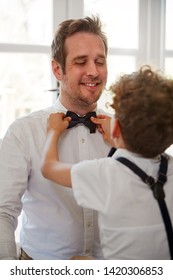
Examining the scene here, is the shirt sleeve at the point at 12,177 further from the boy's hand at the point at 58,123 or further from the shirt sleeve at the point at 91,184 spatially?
the shirt sleeve at the point at 91,184

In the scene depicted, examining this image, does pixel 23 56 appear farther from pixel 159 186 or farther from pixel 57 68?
pixel 159 186

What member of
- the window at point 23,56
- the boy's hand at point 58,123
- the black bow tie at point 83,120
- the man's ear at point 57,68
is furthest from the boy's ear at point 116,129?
the window at point 23,56

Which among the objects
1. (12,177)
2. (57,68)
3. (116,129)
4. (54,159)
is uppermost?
(57,68)

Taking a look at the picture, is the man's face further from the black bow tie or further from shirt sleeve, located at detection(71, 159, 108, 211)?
shirt sleeve, located at detection(71, 159, 108, 211)

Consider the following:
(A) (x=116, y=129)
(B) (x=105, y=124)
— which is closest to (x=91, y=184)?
(A) (x=116, y=129)

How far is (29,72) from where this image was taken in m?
2.84

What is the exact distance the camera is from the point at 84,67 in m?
1.60

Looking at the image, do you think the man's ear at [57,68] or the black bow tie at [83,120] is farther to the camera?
the man's ear at [57,68]

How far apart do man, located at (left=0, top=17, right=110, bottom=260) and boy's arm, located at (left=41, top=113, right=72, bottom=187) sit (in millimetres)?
139

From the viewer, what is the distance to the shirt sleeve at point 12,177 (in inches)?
58.4

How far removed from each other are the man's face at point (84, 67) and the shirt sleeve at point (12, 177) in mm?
296

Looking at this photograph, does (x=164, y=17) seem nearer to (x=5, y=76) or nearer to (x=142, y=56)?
(x=142, y=56)

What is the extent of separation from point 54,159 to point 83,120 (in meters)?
0.37
